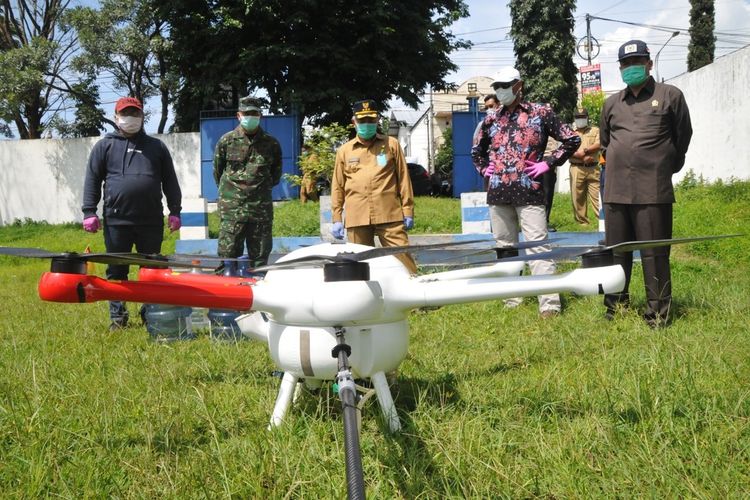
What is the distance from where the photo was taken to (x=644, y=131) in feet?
15.8

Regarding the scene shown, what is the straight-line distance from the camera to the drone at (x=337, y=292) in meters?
2.05

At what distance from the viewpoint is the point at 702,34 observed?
39.2 m

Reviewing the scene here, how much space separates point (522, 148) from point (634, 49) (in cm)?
111

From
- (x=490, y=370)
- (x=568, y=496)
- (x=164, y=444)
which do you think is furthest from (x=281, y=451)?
(x=490, y=370)

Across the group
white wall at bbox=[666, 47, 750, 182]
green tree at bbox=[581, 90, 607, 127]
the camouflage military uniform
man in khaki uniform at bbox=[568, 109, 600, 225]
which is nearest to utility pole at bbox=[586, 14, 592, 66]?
green tree at bbox=[581, 90, 607, 127]

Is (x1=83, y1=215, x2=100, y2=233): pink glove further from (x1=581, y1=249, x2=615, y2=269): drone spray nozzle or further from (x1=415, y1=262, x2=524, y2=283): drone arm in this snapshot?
(x1=581, y1=249, x2=615, y2=269): drone spray nozzle

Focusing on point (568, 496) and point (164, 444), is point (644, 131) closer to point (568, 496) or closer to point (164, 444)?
point (568, 496)

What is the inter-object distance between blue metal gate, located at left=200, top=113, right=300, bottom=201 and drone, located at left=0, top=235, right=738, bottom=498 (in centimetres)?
1922

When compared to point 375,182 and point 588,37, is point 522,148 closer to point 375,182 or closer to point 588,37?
point 375,182

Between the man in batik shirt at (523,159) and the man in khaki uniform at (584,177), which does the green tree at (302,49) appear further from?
the man in batik shirt at (523,159)

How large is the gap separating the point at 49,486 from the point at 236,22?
21.6m

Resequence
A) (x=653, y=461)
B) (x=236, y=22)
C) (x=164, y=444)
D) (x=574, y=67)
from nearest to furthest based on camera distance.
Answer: (x=653, y=461)
(x=164, y=444)
(x=236, y=22)
(x=574, y=67)

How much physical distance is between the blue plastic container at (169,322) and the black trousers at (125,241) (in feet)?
1.25

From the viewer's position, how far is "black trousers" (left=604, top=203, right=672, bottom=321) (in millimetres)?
4805
